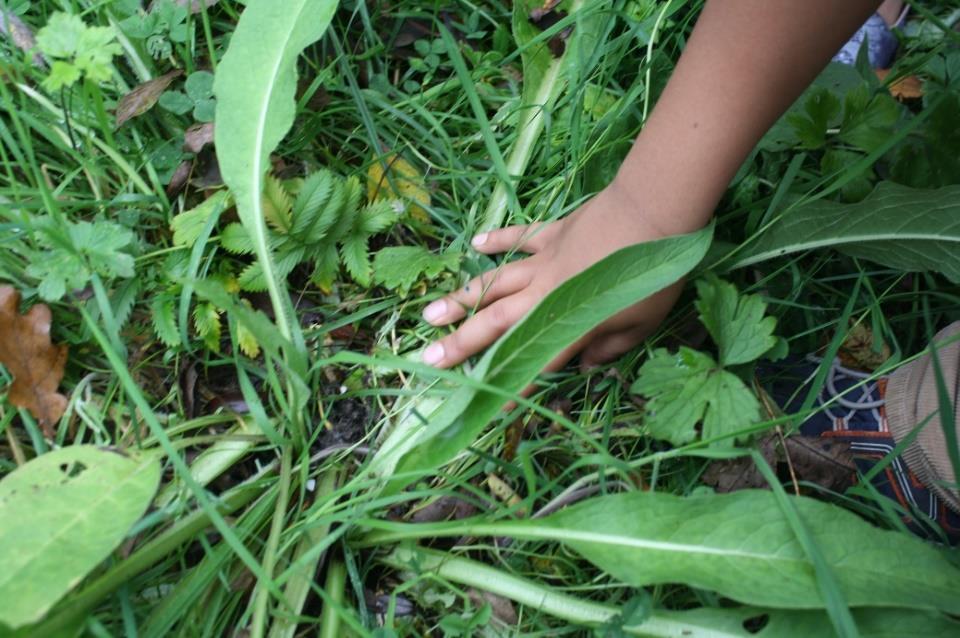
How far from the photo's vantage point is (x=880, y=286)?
5.02 ft

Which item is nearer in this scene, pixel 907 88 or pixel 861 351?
pixel 861 351

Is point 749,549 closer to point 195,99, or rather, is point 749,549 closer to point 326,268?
point 326,268

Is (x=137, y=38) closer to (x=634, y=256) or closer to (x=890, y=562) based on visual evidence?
(x=634, y=256)

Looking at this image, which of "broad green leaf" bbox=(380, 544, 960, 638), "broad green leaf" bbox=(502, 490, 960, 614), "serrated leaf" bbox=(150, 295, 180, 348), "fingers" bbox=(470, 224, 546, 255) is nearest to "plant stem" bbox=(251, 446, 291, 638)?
"broad green leaf" bbox=(380, 544, 960, 638)

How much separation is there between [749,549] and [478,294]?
0.67 m

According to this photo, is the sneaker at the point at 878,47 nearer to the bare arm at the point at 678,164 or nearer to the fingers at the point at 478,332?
the bare arm at the point at 678,164

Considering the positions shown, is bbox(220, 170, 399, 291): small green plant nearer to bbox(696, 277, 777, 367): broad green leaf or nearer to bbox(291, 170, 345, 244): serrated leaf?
bbox(291, 170, 345, 244): serrated leaf

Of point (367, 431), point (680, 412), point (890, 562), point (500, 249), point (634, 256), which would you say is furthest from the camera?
point (500, 249)

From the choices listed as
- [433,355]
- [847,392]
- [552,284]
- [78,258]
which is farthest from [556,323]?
[78,258]

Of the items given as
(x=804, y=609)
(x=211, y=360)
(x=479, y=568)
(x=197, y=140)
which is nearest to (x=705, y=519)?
(x=804, y=609)

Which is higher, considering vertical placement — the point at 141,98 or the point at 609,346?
the point at 141,98

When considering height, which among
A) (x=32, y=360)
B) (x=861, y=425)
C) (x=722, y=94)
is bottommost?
(x=861, y=425)

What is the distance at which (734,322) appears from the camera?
51.6 inches

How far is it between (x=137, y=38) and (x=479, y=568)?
4.21 feet
